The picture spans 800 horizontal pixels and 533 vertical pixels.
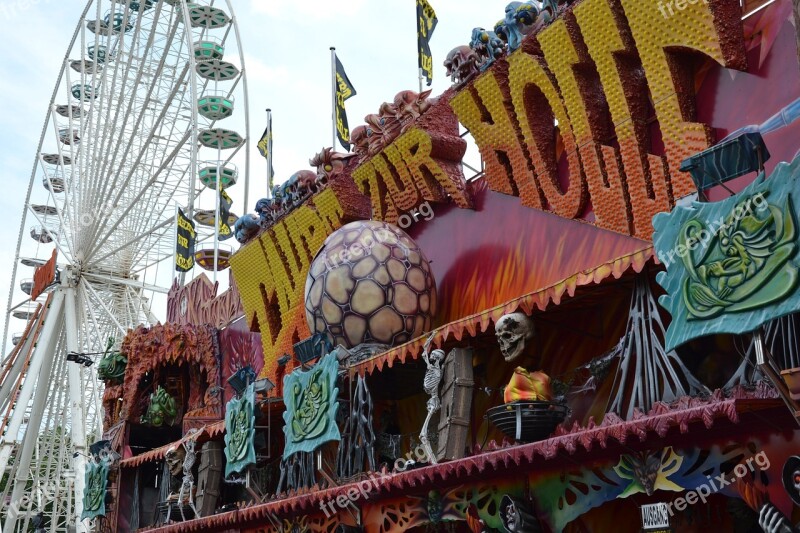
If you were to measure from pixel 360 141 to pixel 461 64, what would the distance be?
3.45m

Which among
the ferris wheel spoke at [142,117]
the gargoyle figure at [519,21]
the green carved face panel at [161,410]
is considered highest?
the ferris wheel spoke at [142,117]

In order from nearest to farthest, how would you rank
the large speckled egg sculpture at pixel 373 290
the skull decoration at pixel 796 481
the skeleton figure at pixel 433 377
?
the skull decoration at pixel 796 481, the skeleton figure at pixel 433 377, the large speckled egg sculpture at pixel 373 290

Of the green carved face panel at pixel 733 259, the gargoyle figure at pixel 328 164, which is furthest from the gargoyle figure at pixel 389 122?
the green carved face panel at pixel 733 259

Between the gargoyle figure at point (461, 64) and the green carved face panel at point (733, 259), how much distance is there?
6.46 m

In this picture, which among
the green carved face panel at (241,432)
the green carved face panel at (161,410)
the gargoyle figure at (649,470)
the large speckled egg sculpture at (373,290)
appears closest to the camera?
the gargoyle figure at (649,470)

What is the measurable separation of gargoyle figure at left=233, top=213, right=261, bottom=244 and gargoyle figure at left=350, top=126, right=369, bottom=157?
11.9ft

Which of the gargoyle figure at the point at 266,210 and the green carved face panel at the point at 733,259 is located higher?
the gargoyle figure at the point at 266,210

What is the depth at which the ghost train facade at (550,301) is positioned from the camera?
9039 millimetres

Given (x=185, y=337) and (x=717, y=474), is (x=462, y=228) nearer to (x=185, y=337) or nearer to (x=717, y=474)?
(x=717, y=474)

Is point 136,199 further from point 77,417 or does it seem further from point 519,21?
point 519,21

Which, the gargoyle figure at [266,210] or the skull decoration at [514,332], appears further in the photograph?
the gargoyle figure at [266,210]

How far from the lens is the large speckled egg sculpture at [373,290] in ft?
49.9

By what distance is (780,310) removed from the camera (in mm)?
8438

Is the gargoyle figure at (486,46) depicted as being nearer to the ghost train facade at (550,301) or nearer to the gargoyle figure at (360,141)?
the ghost train facade at (550,301)
